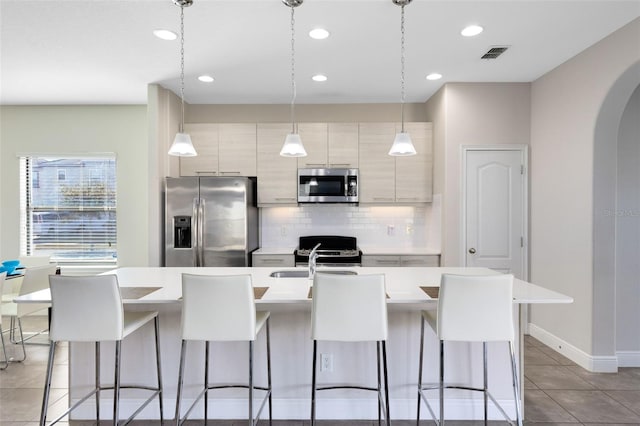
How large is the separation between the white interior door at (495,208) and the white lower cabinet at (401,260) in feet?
1.23

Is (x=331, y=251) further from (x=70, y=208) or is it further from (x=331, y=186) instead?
(x=70, y=208)

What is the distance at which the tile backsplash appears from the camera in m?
4.90

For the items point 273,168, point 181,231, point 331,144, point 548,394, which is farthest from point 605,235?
point 181,231

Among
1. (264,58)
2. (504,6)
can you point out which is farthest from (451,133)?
(264,58)

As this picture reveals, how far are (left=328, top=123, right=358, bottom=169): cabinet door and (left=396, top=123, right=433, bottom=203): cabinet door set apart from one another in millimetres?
551

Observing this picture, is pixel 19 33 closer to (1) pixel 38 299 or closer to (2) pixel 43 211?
(1) pixel 38 299

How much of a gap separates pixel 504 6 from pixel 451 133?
162 cm

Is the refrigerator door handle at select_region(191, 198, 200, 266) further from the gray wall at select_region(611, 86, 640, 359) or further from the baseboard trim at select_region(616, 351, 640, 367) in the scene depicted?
the baseboard trim at select_region(616, 351, 640, 367)

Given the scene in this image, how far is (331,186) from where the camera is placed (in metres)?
4.53

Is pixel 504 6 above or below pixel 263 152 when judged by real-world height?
above

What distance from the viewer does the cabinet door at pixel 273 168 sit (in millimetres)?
4582

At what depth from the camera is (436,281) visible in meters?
2.50

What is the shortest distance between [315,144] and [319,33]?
1788 mm

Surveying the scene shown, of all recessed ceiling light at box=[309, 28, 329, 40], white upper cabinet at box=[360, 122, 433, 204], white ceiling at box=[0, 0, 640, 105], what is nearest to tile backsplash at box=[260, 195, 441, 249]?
white upper cabinet at box=[360, 122, 433, 204]
